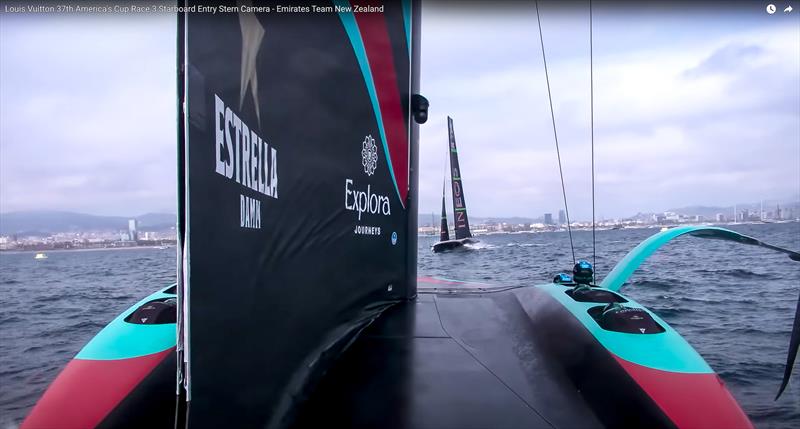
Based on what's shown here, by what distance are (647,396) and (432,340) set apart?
1.35m

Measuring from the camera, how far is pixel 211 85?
147 centimetres

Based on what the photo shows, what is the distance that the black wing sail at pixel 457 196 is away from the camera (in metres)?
28.8

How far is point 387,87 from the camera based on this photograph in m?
3.68

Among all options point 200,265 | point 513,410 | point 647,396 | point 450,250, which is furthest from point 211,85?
point 450,250

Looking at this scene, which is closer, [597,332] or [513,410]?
[513,410]

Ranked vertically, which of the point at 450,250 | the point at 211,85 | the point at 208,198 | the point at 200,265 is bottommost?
the point at 450,250

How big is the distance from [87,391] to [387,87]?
2.58 meters

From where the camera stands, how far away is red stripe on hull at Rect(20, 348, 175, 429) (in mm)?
2018

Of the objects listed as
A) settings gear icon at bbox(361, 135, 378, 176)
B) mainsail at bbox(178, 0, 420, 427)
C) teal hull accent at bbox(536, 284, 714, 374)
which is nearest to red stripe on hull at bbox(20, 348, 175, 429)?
mainsail at bbox(178, 0, 420, 427)

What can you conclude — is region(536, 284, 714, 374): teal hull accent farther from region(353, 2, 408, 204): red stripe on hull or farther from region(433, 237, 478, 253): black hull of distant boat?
region(433, 237, 478, 253): black hull of distant boat

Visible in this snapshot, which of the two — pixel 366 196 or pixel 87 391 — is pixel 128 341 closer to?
pixel 87 391

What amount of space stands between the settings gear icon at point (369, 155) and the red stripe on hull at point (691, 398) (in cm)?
190

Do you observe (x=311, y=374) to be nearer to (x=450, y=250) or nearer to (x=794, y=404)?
(x=794, y=404)

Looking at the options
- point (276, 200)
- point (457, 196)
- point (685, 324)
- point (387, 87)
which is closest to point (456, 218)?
point (457, 196)
